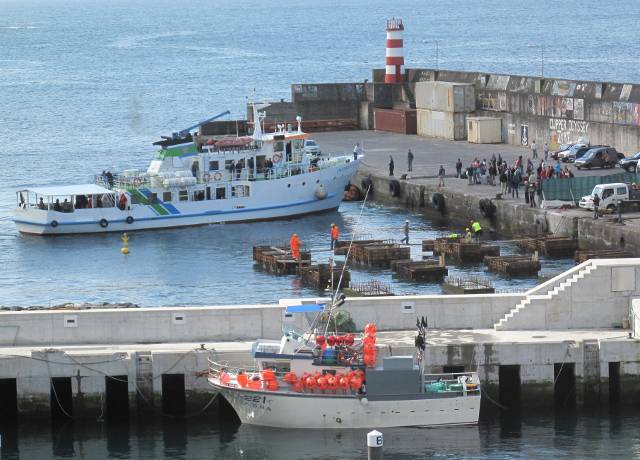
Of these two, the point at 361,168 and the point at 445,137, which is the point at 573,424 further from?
the point at 445,137

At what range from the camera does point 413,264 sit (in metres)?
61.5

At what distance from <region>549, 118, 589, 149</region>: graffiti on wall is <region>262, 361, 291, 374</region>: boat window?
48.7 metres

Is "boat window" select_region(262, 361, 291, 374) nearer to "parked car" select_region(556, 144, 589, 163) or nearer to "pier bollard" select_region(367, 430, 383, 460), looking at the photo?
"pier bollard" select_region(367, 430, 383, 460)

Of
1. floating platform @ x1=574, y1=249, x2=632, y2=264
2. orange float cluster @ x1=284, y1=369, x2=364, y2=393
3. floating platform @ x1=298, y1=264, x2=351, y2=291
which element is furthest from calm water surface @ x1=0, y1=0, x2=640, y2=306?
orange float cluster @ x1=284, y1=369, x2=364, y2=393

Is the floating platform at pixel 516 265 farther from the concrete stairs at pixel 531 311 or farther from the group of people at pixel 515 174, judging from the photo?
the concrete stairs at pixel 531 311

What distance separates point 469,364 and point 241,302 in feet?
65.3

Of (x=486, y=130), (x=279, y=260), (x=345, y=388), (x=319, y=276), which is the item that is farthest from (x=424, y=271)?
(x=486, y=130)

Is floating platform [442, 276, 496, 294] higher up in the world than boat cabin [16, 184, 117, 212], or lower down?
lower down

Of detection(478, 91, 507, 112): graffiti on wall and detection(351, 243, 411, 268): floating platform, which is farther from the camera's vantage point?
detection(478, 91, 507, 112): graffiti on wall

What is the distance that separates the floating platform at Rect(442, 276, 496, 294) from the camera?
181 feet

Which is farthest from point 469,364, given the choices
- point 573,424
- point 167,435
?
point 167,435

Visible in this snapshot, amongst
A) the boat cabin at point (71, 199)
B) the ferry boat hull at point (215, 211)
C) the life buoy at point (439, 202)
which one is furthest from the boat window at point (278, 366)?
the boat cabin at point (71, 199)

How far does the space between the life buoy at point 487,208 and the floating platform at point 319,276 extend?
12.0 m

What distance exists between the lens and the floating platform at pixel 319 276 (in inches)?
2341
